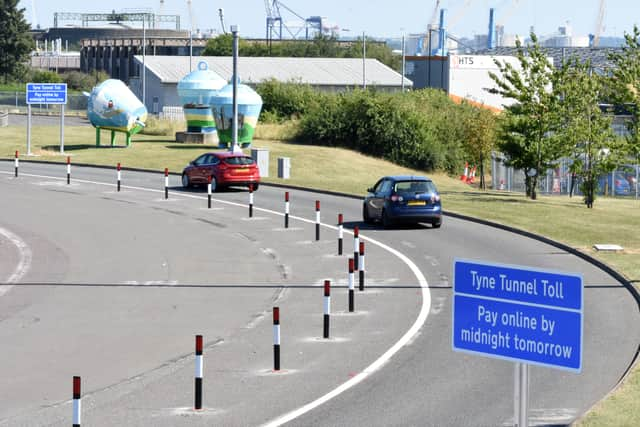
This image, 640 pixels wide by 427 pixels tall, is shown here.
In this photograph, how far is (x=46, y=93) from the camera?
56.1 meters

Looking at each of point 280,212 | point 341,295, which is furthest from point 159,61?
point 341,295

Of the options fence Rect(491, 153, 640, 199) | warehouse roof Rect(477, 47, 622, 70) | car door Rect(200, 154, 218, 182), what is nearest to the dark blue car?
car door Rect(200, 154, 218, 182)

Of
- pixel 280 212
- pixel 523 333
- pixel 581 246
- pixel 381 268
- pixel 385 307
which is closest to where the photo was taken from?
→ pixel 523 333

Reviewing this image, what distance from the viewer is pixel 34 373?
1448cm

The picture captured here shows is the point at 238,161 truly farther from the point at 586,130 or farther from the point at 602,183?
the point at 602,183

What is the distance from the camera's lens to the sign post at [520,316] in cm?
733

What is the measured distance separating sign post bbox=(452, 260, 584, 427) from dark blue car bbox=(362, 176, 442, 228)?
75.4 ft

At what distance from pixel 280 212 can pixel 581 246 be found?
11.1 meters

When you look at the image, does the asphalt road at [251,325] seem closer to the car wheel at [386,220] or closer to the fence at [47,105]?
the car wheel at [386,220]

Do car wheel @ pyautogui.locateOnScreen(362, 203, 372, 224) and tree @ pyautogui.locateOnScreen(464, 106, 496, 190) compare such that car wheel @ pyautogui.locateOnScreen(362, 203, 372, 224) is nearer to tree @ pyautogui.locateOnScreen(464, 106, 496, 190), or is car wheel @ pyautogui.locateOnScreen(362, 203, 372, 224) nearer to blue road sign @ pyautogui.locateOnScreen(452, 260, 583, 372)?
blue road sign @ pyautogui.locateOnScreen(452, 260, 583, 372)

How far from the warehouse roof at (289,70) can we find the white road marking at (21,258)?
76055 mm

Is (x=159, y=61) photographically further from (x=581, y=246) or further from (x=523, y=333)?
(x=523, y=333)

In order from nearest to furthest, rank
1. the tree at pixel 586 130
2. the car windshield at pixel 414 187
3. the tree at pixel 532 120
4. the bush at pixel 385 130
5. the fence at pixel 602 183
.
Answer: the car windshield at pixel 414 187 → the tree at pixel 586 130 → the tree at pixel 532 120 → the fence at pixel 602 183 → the bush at pixel 385 130

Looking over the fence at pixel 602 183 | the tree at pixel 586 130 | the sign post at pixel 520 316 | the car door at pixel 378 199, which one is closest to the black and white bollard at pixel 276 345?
the sign post at pixel 520 316
